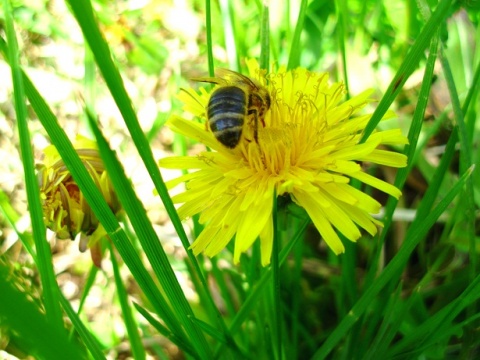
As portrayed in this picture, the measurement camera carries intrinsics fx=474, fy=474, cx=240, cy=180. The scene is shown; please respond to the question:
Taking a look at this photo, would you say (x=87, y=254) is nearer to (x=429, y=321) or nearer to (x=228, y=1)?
(x=228, y=1)

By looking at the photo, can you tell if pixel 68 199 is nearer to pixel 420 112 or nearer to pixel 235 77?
pixel 235 77

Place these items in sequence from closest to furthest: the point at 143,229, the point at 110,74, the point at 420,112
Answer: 1. the point at 110,74
2. the point at 143,229
3. the point at 420,112

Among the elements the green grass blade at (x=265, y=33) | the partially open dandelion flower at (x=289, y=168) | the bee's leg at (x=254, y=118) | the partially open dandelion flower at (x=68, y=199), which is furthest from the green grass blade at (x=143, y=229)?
the green grass blade at (x=265, y=33)

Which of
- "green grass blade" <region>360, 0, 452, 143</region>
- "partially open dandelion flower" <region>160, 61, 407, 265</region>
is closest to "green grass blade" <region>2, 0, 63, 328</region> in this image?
"partially open dandelion flower" <region>160, 61, 407, 265</region>

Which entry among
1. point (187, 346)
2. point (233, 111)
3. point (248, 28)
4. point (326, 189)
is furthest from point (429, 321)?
point (248, 28)

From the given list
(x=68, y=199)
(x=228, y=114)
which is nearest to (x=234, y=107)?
(x=228, y=114)
